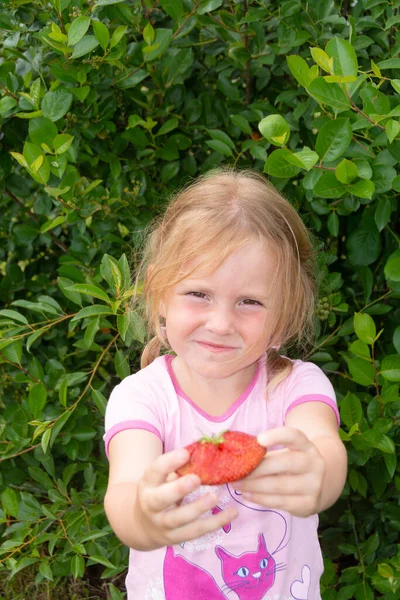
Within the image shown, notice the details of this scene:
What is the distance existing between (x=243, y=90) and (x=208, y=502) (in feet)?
5.04

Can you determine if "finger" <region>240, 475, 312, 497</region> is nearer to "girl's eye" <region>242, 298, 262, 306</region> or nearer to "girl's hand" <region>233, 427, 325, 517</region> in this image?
"girl's hand" <region>233, 427, 325, 517</region>

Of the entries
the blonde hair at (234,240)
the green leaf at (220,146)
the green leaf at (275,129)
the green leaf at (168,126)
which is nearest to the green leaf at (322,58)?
the green leaf at (275,129)

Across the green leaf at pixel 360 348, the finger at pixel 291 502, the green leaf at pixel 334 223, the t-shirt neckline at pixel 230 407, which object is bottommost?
the green leaf at pixel 360 348

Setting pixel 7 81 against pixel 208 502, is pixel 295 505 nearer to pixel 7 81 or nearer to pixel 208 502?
pixel 208 502

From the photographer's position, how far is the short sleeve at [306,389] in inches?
61.4

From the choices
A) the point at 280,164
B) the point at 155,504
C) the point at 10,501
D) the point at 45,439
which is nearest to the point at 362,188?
the point at 280,164

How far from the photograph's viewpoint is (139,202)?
2.17 m

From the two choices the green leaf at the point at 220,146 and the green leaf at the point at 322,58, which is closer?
the green leaf at the point at 322,58

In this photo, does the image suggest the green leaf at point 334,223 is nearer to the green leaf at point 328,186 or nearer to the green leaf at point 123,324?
the green leaf at point 328,186

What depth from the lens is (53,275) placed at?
98.5 inches

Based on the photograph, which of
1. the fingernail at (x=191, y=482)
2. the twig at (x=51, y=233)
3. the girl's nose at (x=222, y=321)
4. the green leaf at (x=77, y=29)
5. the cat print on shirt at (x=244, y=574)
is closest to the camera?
the fingernail at (x=191, y=482)

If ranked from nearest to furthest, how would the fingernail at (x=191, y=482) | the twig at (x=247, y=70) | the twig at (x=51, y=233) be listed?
the fingernail at (x=191, y=482)
the twig at (x=247, y=70)
the twig at (x=51, y=233)

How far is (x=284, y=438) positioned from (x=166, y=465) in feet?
0.58

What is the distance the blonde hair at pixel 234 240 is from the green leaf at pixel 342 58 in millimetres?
294
